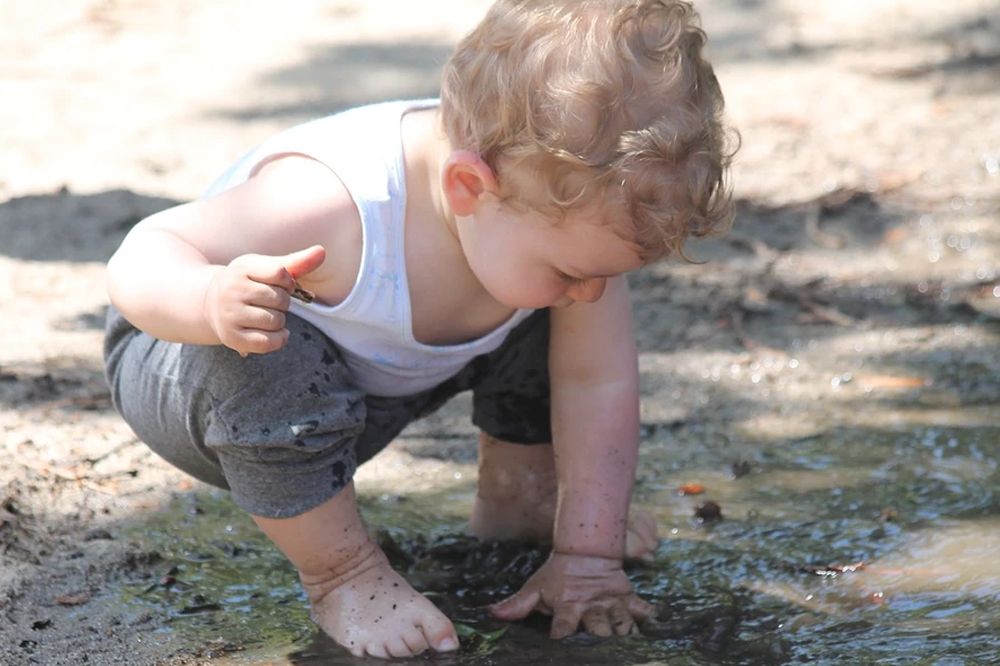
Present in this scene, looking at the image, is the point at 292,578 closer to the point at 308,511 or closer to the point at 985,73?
the point at 308,511

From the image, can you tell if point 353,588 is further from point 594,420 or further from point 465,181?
point 465,181

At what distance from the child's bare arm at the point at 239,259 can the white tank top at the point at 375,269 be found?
3 cm

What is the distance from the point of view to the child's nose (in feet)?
7.02

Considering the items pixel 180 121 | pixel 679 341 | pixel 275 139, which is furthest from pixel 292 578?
pixel 180 121

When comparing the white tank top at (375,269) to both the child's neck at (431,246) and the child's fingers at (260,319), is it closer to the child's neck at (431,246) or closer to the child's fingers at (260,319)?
the child's neck at (431,246)

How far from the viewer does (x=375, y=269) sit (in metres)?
2.26

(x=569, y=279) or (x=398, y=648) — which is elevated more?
(x=569, y=279)

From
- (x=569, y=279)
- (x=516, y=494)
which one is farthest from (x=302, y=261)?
(x=516, y=494)

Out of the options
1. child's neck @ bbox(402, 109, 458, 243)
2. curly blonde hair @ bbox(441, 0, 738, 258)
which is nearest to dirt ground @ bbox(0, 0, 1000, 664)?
child's neck @ bbox(402, 109, 458, 243)

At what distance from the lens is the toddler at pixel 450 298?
198 cm

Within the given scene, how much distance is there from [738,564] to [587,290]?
0.60 metres

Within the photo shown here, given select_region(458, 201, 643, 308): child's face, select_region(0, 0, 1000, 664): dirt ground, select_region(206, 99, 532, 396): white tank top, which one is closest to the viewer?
select_region(458, 201, 643, 308): child's face

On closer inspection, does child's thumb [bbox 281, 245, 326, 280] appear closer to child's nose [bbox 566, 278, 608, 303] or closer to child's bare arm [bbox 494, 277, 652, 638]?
child's nose [bbox 566, 278, 608, 303]

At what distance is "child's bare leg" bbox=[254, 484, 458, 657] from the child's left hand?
0.16 meters
